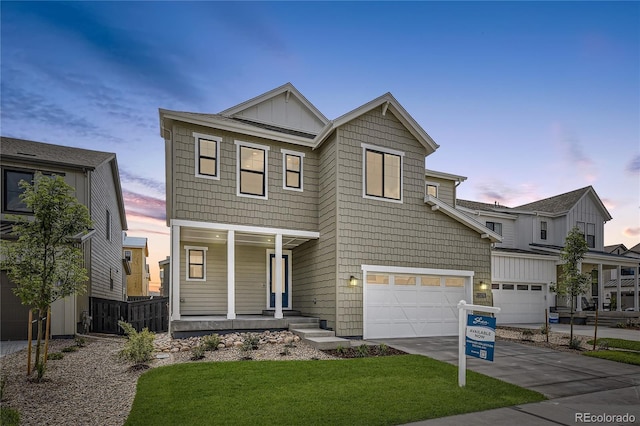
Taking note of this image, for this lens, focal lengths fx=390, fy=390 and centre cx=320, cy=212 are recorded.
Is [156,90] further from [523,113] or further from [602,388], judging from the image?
[602,388]

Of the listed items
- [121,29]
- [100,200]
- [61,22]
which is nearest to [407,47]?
[121,29]

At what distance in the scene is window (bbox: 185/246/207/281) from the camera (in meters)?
14.6

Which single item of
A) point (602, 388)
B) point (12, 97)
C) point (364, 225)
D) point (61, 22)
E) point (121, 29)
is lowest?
point (602, 388)

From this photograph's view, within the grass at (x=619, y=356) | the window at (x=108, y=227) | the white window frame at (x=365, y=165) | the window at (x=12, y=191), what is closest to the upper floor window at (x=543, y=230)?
the grass at (x=619, y=356)

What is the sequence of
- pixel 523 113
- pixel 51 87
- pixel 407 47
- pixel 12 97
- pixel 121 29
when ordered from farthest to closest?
pixel 523 113, pixel 407 47, pixel 121 29, pixel 51 87, pixel 12 97

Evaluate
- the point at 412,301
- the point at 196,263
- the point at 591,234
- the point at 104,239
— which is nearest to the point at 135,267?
the point at 104,239

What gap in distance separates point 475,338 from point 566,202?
23.5 metres

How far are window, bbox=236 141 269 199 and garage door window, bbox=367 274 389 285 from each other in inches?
178

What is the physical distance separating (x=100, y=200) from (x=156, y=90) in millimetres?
5514

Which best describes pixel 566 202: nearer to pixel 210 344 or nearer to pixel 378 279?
pixel 378 279

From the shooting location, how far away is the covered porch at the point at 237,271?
41.8ft

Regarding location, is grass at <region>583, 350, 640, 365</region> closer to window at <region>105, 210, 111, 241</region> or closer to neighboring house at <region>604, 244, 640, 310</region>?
window at <region>105, 210, 111, 241</region>

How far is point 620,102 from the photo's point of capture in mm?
15242

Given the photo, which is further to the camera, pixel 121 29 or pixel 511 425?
pixel 121 29
